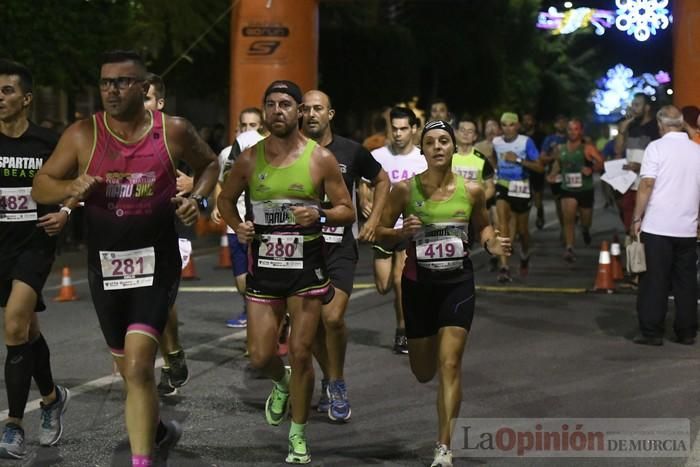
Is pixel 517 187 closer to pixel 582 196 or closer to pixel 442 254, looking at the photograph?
pixel 582 196

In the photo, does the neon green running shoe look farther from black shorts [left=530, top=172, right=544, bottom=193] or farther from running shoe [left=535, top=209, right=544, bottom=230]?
running shoe [left=535, top=209, right=544, bottom=230]

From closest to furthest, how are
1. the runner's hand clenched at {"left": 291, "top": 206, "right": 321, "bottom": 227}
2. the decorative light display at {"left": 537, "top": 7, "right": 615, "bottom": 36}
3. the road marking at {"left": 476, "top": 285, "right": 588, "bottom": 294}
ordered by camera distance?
the runner's hand clenched at {"left": 291, "top": 206, "right": 321, "bottom": 227}
the road marking at {"left": 476, "top": 285, "right": 588, "bottom": 294}
the decorative light display at {"left": 537, "top": 7, "right": 615, "bottom": 36}

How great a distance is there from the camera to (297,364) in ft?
24.1

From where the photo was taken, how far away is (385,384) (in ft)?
31.7

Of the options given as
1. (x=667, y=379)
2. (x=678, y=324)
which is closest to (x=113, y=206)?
(x=667, y=379)

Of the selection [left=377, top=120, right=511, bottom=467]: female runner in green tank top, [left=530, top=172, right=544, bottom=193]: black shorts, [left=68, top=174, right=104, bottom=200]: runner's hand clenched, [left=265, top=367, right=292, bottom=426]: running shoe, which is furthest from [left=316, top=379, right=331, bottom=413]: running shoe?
[left=530, top=172, right=544, bottom=193]: black shorts

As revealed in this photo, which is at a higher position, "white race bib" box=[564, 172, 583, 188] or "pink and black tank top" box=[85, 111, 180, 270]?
"pink and black tank top" box=[85, 111, 180, 270]

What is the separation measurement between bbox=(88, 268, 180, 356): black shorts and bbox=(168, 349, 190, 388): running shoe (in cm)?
238

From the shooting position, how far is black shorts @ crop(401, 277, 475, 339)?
24.3 feet

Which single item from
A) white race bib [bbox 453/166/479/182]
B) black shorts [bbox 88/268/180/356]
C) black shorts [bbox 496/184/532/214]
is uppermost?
white race bib [bbox 453/166/479/182]

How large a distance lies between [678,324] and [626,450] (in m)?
4.40

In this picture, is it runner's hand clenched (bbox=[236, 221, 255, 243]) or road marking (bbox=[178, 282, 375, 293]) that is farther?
road marking (bbox=[178, 282, 375, 293])

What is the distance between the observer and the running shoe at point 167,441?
6.99m

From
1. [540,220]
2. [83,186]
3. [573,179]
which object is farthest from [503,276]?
[540,220]
